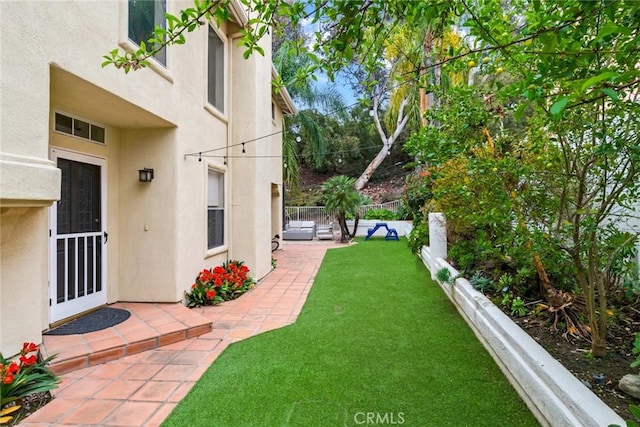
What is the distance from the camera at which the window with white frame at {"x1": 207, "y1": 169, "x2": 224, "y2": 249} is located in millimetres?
7426

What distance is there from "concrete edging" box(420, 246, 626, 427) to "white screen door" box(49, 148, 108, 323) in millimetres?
5445

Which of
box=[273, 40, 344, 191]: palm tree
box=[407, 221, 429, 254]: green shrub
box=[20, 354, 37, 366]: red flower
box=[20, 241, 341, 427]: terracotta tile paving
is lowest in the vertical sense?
box=[20, 241, 341, 427]: terracotta tile paving

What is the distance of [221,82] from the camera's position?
313 inches

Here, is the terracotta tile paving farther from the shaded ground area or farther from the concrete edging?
the shaded ground area

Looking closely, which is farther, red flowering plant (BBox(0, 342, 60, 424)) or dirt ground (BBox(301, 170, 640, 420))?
red flowering plant (BBox(0, 342, 60, 424))

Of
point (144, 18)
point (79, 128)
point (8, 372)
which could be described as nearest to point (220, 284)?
point (79, 128)

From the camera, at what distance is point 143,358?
4133 millimetres

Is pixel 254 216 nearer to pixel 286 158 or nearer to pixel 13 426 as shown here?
pixel 13 426

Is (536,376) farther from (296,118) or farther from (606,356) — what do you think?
(296,118)

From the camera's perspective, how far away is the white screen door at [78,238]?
473cm

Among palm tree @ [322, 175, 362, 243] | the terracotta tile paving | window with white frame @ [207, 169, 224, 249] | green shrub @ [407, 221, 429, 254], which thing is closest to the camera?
the terracotta tile paving

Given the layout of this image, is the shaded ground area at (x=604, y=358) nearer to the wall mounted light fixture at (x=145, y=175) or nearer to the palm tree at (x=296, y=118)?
the wall mounted light fixture at (x=145, y=175)

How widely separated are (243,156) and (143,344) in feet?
15.9

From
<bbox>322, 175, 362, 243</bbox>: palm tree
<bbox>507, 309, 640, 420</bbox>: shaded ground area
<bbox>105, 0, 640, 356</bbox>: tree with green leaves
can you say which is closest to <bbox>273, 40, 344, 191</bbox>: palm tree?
<bbox>322, 175, 362, 243</bbox>: palm tree
